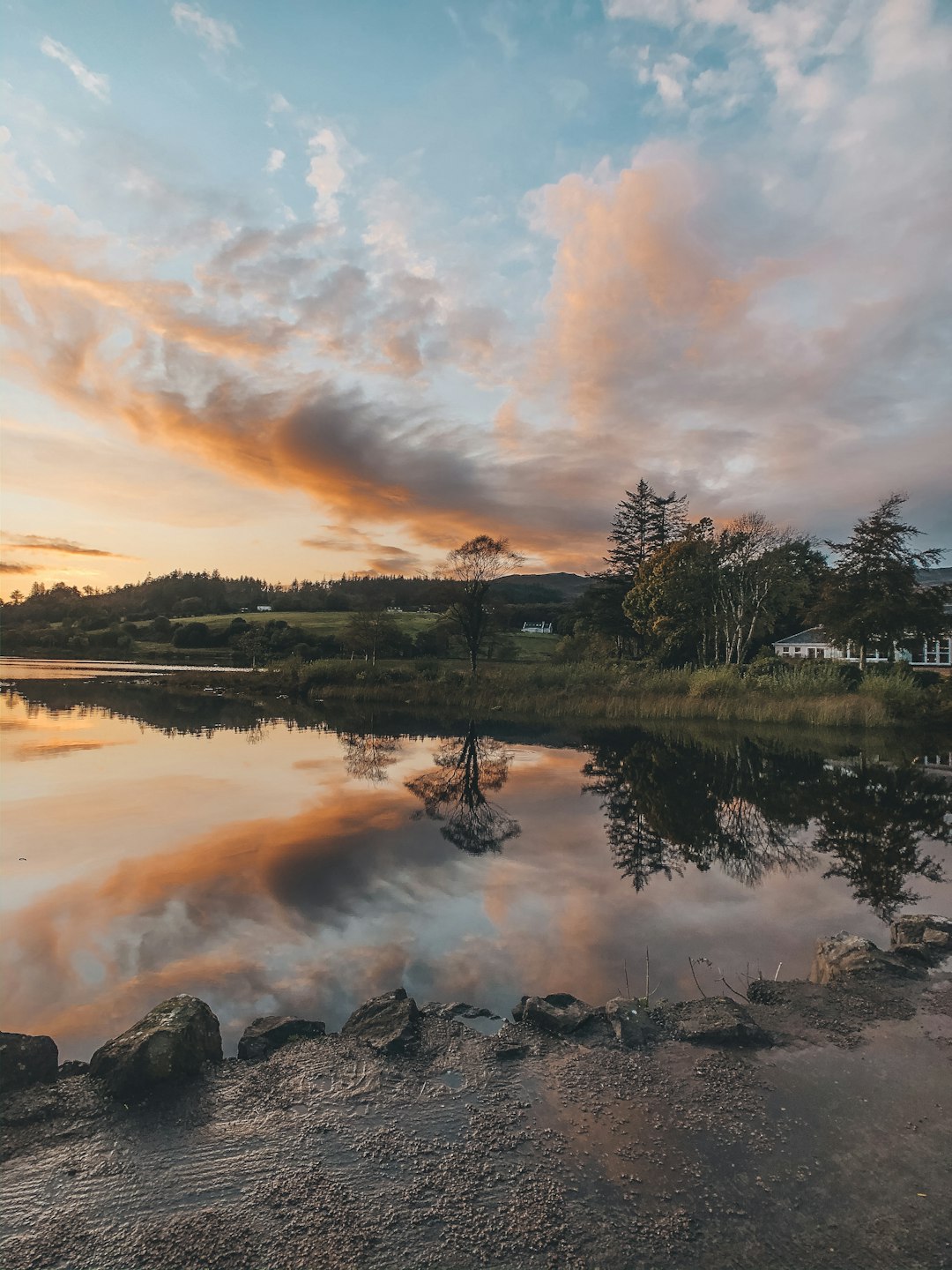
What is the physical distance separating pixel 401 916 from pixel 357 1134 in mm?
4385

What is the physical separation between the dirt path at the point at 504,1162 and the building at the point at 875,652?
39.6 m

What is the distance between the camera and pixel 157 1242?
11.5 feet

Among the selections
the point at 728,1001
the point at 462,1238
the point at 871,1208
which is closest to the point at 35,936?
the point at 462,1238

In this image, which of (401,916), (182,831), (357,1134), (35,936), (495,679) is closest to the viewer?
(357,1134)

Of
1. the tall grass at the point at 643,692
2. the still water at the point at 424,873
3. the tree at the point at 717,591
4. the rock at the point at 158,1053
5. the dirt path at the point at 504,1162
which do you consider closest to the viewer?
the dirt path at the point at 504,1162

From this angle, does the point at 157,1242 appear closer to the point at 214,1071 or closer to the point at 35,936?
the point at 214,1071

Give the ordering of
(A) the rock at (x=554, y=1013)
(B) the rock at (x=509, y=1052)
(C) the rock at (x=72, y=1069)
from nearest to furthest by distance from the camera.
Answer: (C) the rock at (x=72, y=1069) < (B) the rock at (x=509, y=1052) < (A) the rock at (x=554, y=1013)

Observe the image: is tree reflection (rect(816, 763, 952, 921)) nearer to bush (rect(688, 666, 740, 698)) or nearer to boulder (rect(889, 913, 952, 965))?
boulder (rect(889, 913, 952, 965))

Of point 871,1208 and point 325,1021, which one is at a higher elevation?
point 871,1208

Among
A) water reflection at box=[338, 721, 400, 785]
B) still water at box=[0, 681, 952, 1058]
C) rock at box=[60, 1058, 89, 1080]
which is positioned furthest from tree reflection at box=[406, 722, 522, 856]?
rock at box=[60, 1058, 89, 1080]

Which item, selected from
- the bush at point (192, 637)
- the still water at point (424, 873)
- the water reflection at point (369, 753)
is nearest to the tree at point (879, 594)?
the still water at point (424, 873)

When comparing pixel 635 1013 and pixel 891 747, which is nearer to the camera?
pixel 635 1013

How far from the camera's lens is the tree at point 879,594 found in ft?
118

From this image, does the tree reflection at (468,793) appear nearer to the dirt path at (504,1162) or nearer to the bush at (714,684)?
the dirt path at (504,1162)
